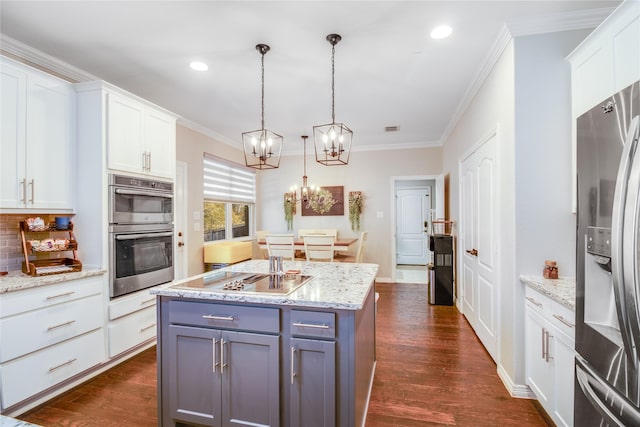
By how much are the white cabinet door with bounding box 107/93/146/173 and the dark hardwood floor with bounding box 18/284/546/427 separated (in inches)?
69.3

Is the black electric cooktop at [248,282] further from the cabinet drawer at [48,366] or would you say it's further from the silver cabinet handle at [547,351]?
the silver cabinet handle at [547,351]

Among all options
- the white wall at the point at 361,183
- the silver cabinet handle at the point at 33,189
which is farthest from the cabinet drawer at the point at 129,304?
the white wall at the point at 361,183

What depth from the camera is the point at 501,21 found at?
2143 millimetres

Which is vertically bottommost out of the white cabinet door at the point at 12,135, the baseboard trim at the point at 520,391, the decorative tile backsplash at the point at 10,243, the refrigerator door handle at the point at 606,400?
the baseboard trim at the point at 520,391

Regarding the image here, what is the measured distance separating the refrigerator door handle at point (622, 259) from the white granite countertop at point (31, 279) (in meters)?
3.07

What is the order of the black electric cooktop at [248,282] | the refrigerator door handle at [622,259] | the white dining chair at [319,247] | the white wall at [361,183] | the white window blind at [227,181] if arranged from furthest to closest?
1. the white wall at [361,183]
2. the white window blind at [227,181]
3. the white dining chair at [319,247]
4. the black electric cooktop at [248,282]
5. the refrigerator door handle at [622,259]

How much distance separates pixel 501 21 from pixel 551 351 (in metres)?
2.21

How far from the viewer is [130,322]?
273 centimetres

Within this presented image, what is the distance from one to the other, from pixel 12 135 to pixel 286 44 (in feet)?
6.81

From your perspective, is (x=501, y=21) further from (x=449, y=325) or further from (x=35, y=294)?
(x=35, y=294)

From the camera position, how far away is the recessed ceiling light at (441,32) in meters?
2.23

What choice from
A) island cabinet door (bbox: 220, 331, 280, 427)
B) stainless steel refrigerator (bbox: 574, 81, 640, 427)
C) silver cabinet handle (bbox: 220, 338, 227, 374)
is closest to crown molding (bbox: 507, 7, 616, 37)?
stainless steel refrigerator (bbox: 574, 81, 640, 427)

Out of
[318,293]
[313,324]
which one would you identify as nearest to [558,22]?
[318,293]

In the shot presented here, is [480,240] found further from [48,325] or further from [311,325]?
[48,325]
